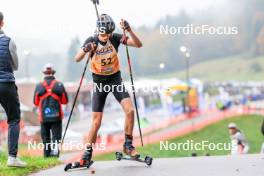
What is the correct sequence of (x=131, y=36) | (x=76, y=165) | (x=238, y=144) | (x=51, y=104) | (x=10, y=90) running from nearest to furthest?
(x=10, y=90)
(x=131, y=36)
(x=76, y=165)
(x=51, y=104)
(x=238, y=144)

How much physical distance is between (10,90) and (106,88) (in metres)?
1.24

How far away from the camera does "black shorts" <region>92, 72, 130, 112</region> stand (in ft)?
24.8

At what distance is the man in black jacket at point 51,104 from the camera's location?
1061 cm

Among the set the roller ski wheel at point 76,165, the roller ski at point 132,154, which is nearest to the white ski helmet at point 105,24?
the roller ski at point 132,154

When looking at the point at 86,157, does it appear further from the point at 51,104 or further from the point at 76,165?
the point at 51,104

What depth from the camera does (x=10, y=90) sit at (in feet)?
23.7

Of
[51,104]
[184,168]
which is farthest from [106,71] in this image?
[51,104]

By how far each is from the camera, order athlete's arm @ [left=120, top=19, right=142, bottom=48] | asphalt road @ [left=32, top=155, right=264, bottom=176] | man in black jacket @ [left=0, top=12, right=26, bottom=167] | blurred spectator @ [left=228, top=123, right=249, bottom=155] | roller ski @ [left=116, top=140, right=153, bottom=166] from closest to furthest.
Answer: asphalt road @ [left=32, top=155, right=264, bottom=176] < man in black jacket @ [left=0, top=12, right=26, bottom=167] < athlete's arm @ [left=120, top=19, right=142, bottom=48] < roller ski @ [left=116, top=140, right=153, bottom=166] < blurred spectator @ [left=228, top=123, right=249, bottom=155]

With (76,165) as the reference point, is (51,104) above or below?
above

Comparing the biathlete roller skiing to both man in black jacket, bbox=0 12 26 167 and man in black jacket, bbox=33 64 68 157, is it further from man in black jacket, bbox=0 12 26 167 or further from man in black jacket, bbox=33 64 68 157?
man in black jacket, bbox=33 64 68 157

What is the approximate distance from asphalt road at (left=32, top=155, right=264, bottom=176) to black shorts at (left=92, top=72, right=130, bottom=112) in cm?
88

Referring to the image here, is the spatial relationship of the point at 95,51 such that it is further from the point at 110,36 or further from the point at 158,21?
the point at 158,21

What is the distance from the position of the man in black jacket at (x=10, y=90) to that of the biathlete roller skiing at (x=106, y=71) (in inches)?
29.8

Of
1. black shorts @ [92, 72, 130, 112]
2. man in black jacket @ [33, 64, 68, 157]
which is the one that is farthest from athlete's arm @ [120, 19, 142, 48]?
man in black jacket @ [33, 64, 68, 157]
